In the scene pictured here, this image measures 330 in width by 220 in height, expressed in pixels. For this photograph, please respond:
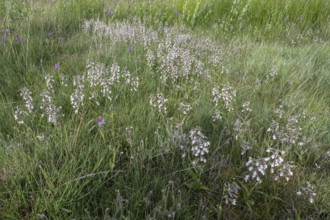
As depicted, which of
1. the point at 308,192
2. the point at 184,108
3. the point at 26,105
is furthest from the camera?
the point at 184,108

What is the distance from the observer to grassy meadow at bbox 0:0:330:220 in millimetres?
1553

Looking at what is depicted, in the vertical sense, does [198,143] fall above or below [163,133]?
above

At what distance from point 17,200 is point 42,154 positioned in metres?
0.31

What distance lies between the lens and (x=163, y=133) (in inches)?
78.0

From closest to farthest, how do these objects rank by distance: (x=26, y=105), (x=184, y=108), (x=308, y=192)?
(x=308, y=192)
(x=26, y=105)
(x=184, y=108)

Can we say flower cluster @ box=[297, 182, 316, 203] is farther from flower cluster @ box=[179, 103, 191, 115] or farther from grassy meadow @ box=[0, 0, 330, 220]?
flower cluster @ box=[179, 103, 191, 115]

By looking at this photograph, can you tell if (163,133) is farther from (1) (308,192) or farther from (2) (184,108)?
(1) (308,192)

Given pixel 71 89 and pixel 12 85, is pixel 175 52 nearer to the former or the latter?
pixel 71 89

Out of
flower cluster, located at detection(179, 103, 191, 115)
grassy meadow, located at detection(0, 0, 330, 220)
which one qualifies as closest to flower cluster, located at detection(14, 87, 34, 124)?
grassy meadow, located at detection(0, 0, 330, 220)

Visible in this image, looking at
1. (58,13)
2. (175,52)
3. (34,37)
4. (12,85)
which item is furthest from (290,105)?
(58,13)

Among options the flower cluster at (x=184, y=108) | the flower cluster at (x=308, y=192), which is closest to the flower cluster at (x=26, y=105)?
the flower cluster at (x=184, y=108)

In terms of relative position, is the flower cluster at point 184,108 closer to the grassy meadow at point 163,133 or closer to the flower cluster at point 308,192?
the grassy meadow at point 163,133

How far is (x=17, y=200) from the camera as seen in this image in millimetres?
1497

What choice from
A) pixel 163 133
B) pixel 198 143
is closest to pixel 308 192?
pixel 198 143
